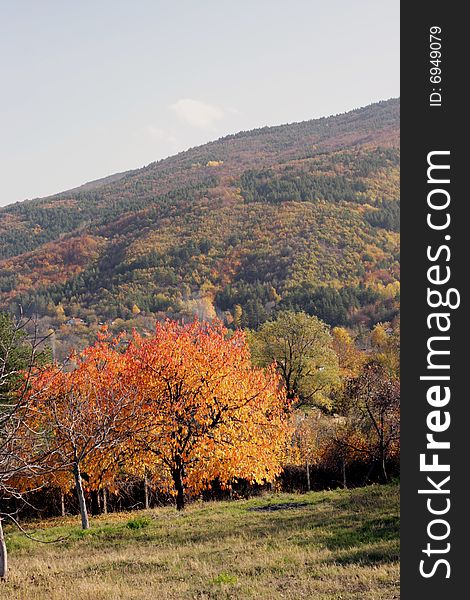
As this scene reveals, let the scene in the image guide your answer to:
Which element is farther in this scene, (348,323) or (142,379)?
(348,323)

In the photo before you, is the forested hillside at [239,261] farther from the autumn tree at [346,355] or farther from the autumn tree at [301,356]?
the autumn tree at [301,356]

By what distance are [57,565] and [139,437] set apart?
31.5ft

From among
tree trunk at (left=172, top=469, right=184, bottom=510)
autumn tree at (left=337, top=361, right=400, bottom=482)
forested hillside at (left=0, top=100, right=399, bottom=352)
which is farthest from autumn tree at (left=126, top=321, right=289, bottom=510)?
forested hillside at (left=0, top=100, right=399, bottom=352)

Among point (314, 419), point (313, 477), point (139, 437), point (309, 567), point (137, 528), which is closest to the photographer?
point (309, 567)

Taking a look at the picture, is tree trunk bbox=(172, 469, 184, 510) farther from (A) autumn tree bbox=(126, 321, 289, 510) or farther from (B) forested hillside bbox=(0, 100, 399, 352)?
(B) forested hillside bbox=(0, 100, 399, 352)

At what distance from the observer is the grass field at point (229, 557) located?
1107cm

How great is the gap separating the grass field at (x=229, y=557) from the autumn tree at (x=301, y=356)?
25875 mm

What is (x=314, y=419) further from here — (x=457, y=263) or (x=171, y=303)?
(x=171, y=303)

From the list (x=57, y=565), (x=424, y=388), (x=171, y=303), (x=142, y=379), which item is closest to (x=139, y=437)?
(x=142, y=379)

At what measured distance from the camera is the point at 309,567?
12.5 meters

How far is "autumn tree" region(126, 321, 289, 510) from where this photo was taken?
24.0 metres

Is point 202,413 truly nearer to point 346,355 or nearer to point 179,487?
point 179,487

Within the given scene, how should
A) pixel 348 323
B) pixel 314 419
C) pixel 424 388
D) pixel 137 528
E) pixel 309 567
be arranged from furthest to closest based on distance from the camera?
pixel 348 323, pixel 314 419, pixel 137 528, pixel 309 567, pixel 424 388

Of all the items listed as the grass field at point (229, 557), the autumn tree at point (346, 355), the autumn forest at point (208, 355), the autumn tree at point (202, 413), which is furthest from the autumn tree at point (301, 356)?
the grass field at point (229, 557)
